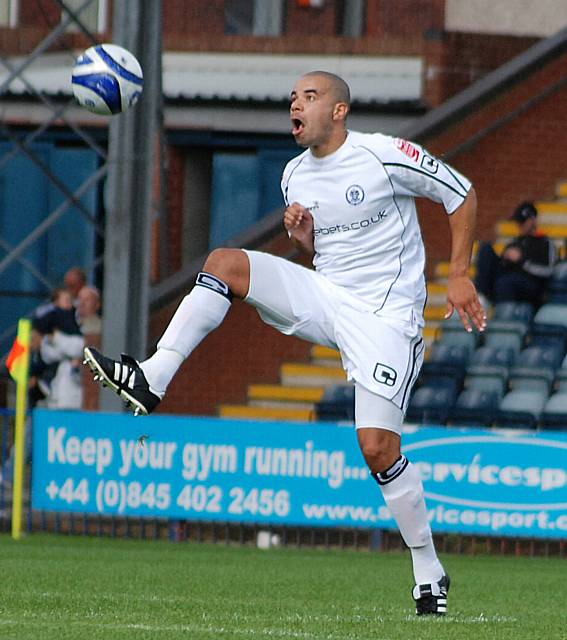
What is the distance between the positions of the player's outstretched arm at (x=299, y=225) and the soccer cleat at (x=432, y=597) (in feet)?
4.91

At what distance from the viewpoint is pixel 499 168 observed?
1844cm

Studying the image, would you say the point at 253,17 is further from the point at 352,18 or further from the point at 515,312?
the point at 515,312

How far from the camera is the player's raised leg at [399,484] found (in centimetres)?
736

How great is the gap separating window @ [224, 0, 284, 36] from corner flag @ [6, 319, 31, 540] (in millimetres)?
8555

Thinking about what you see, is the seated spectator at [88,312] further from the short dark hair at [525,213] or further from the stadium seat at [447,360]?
the short dark hair at [525,213]

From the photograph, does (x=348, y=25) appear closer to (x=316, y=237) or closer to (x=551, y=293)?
(x=551, y=293)

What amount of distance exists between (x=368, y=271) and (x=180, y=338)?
910 millimetres

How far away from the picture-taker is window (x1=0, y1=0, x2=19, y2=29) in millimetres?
21109

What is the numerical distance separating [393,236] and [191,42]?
13.2m

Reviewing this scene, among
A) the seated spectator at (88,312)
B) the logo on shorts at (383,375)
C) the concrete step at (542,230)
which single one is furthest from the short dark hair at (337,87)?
the concrete step at (542,230)

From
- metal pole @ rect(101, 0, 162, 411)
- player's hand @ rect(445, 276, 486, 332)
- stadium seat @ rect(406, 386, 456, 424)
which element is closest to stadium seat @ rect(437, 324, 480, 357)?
stadium seat @ rect(406, 386, 456, 424)

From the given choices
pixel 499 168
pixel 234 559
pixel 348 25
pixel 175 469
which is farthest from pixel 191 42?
pixel 234 559

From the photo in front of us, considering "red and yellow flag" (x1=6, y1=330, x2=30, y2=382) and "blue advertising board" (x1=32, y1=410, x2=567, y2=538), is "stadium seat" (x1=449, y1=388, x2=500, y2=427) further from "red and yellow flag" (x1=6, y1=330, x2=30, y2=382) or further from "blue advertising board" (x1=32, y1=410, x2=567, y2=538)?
"red and yellow flag" (x1=6, y1=330, x2=30, y2=382)

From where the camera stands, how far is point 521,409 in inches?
586
